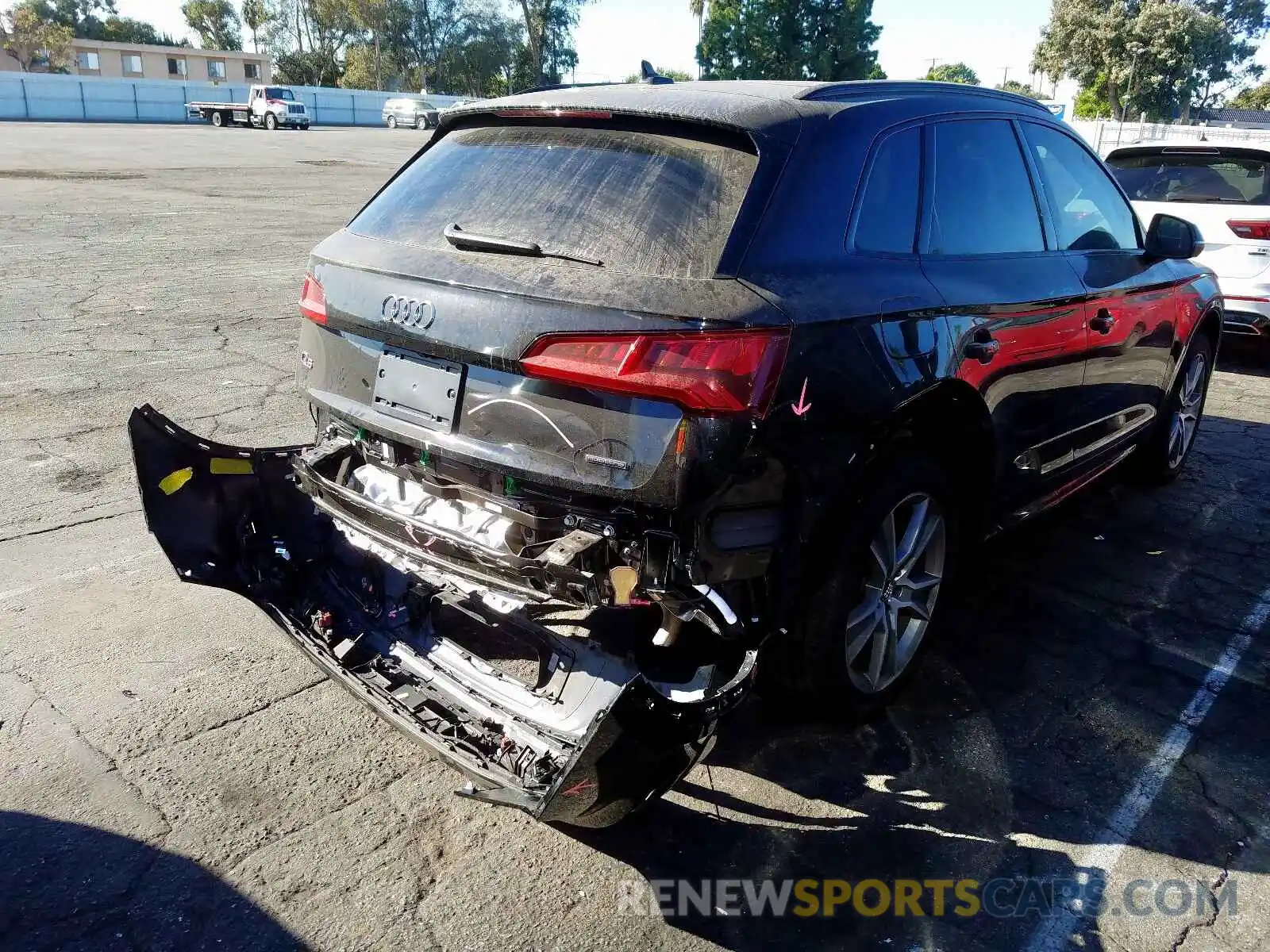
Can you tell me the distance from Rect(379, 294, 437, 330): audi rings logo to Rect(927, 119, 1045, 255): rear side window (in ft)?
5.13

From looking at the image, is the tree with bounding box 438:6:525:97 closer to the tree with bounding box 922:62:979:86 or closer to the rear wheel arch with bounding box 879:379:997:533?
the tree with bounding box 922:62:979:86

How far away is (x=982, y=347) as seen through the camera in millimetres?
3213

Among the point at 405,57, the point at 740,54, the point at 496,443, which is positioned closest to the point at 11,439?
the point at 496,443

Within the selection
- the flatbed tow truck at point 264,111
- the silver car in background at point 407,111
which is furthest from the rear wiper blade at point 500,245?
the silver car in background at point 407,111

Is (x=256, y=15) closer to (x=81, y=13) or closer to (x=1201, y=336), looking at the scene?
(x=81, y=13)

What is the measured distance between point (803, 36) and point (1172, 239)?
4955 cm

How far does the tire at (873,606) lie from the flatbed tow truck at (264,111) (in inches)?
1942

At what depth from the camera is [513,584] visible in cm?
259

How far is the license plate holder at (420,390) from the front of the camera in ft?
8.95

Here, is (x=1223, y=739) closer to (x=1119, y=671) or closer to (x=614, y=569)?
(x=1119, y=671)

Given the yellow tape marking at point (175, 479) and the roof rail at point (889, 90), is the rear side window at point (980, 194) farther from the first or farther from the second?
the yellow tape marking at point (175, 479)

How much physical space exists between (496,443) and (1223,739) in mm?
2594

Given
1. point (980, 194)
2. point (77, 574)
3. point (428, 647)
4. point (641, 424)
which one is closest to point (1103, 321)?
point (980, 194)

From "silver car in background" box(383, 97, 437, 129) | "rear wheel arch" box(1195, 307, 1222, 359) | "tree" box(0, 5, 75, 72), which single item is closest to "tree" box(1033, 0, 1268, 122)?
"silver car in background" box(383, 97, 437, 129)
